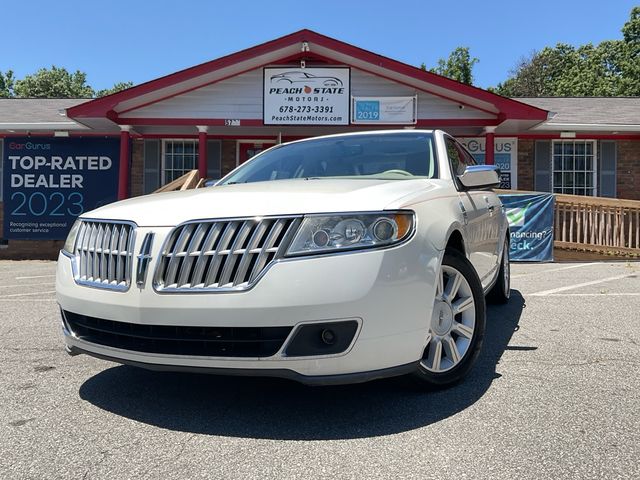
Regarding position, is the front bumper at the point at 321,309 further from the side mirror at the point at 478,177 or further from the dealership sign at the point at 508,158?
the dealership sign at the point at 508,158

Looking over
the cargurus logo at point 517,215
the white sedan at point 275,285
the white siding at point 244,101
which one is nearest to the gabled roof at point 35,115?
the white siding at point 244,101

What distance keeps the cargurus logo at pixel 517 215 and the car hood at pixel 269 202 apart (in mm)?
8504

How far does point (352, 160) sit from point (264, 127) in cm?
855

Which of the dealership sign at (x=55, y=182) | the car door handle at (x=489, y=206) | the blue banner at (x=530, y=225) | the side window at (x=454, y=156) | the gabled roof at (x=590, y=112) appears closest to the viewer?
the side window at (x=454, y=156)

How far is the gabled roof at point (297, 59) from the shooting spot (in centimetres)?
1114

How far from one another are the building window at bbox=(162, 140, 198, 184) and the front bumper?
40.4 ft

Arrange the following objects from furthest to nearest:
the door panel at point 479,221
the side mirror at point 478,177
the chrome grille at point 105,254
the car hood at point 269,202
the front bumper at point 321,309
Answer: the door panel at point 479,221 < the side mirror at point 478,177 < the chrome grille at point 105,254 < the car hood at point 269,202 < the front bumper at point 321,309

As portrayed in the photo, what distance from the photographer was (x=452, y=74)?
144ft

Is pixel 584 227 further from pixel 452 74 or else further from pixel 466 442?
pixel 452 74

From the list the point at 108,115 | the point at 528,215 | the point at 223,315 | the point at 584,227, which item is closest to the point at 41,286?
the point at 108,115

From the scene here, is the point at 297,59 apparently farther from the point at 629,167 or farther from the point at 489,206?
the point at 629,167

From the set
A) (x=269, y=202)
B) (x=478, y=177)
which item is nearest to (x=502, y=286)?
(x=478, y=177)

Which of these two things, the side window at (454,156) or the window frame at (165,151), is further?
the window frame at (165,151)

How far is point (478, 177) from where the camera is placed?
3742 millimetres
